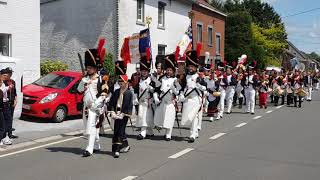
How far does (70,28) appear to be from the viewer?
97.0ft

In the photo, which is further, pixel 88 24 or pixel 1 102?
pixel 88 24

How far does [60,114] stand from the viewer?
1498cm

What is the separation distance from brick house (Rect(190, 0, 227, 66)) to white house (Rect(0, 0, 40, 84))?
60.6 ft

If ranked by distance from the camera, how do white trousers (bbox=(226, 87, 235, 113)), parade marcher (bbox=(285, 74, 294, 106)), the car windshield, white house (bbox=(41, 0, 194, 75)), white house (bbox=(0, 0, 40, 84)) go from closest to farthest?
the car windshield → white house (bbox=(0, 0, 40, 84)) → white trousers (bbox=(226, 87, 235, 113)) → parade marcher (bbox=(285, 74, 294, 106)) → white house (bbox=(41, 0, 194, 75))

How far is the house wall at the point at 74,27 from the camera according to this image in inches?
1072

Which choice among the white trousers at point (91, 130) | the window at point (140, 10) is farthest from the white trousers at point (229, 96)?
the window at point (140, 10)

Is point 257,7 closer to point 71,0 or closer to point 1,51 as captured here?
point 71,0

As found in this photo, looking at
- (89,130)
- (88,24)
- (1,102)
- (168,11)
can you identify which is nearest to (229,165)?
(89,130)

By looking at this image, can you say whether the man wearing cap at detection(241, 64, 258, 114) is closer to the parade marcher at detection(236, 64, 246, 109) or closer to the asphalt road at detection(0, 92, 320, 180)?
the parade marcher at detection(236, 64, 246, 109)

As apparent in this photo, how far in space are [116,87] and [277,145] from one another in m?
3.88

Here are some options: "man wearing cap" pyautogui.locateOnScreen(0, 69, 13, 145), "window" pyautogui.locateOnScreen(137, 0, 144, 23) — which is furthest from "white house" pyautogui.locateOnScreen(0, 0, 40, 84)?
"window" pyautogui.locateOnScreen(137, 0, 144, 23)

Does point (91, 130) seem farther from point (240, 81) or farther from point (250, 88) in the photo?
point (240, 81)

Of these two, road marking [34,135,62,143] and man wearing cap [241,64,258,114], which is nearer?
road marking [34,135,62,143]

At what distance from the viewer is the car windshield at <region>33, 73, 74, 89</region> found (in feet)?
51.5
